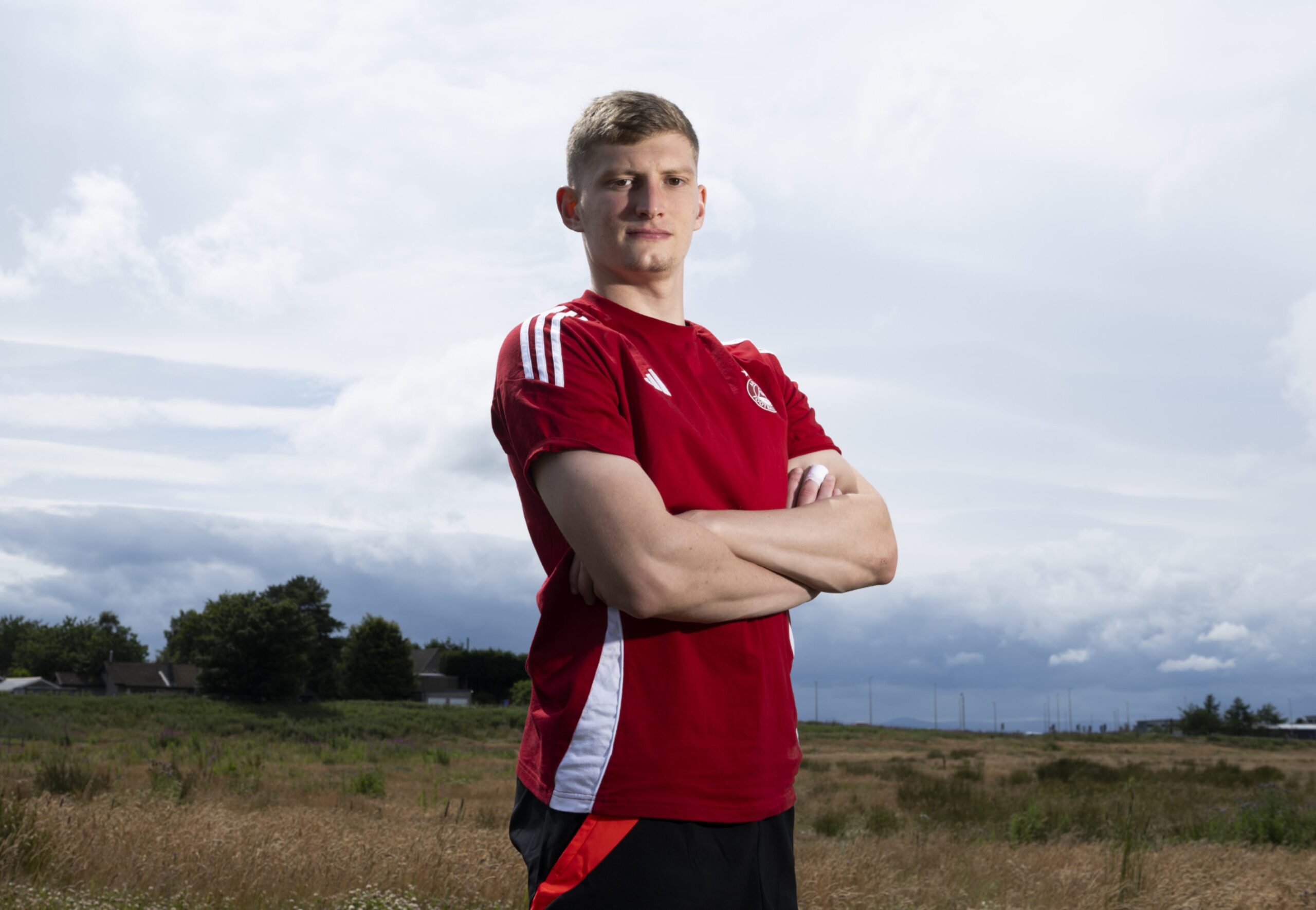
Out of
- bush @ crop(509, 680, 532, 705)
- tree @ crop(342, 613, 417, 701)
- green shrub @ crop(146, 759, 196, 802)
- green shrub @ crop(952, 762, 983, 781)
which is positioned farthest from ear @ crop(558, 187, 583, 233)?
bush @ crop(509, 680, 532, 705)

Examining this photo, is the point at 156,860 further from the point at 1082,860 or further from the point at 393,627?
the point at 393,627

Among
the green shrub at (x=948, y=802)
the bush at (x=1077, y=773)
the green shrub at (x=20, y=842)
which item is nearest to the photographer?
the green shrub at (x=20, y=842)

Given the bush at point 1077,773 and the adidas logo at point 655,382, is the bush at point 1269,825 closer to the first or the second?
the bush at point 1077,773

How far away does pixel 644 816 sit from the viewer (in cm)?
177

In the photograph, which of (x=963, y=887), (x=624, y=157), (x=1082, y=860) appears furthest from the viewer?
(x=1082, y=860)

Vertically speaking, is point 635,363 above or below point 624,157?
below

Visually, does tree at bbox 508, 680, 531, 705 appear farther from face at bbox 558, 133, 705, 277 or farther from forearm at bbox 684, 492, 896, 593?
face at bbox 558, 133, 705, 277

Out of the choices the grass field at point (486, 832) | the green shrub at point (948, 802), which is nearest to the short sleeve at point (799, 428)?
the grass field at point (486, 832)

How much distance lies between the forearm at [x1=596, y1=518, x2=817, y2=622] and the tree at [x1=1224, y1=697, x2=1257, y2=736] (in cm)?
7747

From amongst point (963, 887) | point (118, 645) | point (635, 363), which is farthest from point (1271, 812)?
point (118, 645)

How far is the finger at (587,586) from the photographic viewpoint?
183cm

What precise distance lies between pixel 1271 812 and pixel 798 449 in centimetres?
1146

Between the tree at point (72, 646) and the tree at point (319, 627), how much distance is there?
29150 millimetres

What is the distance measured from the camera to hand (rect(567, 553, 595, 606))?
1837 mm
